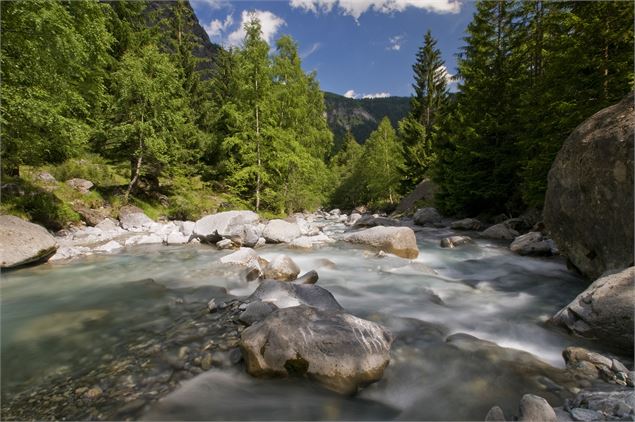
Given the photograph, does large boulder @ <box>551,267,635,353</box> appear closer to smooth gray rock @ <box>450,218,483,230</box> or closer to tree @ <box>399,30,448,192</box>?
smooth gray rock @ <box>450,218,483,230</box>

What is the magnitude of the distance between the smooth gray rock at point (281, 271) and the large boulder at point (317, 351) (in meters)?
3.48

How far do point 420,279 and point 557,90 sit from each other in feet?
32.2

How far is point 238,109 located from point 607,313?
18093 mm

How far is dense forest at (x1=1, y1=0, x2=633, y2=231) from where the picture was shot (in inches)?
386

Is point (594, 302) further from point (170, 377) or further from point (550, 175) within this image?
point (170, 377)

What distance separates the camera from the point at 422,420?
3.14 meters

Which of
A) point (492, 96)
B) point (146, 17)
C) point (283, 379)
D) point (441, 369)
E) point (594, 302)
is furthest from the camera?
point (146, 17)

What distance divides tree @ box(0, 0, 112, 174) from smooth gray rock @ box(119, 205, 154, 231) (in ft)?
13.7

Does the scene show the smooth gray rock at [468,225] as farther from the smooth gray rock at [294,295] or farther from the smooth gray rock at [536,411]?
the smooth gray rock at [536,411]

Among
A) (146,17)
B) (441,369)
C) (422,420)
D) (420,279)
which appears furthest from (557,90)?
(146,17)

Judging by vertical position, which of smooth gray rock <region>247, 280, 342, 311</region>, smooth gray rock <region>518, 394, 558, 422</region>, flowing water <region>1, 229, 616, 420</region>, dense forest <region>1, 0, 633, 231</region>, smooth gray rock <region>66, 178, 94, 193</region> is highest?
dense forest <region>1, 0, 633, 231</region>

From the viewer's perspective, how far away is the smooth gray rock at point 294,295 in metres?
5.36

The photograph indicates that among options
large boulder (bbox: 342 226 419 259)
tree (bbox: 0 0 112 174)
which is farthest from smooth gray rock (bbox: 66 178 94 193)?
large boulder (bbox: 342 226 419 259)

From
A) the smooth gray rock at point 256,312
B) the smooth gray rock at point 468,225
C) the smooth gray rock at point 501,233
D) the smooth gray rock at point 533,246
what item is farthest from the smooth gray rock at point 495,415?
the smooth gray rock at point 468,225
